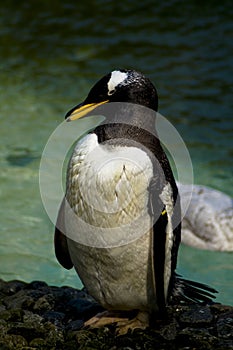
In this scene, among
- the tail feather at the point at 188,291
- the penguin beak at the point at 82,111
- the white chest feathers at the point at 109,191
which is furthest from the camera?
the tail feather at the point at 188,291

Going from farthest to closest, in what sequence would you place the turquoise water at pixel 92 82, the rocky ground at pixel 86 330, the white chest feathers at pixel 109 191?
the turquoise water at pixel 92 82 < the rocky ground at pixel 86 330 < the white chest feathers at pixel 109 191

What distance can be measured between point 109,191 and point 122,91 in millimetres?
476

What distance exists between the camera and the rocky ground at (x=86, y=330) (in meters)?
3.81

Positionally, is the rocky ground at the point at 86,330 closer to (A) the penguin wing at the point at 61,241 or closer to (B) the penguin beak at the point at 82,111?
(A) the penguin wing at the point at 61,241

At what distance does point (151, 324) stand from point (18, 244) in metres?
2.00

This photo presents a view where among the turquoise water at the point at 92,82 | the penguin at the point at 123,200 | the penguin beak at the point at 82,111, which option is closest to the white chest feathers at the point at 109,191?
the penguin at the point at 123,200

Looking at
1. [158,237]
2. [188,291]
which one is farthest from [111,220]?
[188,291]

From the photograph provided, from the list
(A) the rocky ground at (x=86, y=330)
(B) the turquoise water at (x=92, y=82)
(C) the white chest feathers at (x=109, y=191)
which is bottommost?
(B) the turquoise water at (x=92, y=82)

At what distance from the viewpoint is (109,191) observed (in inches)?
140

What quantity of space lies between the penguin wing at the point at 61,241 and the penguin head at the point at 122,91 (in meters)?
0.53

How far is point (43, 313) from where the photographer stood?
4.28m

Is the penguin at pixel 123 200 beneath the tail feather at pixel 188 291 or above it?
above

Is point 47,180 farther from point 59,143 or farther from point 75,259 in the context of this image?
point 75,259

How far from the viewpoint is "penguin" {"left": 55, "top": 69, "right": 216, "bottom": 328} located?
357 centimetres
